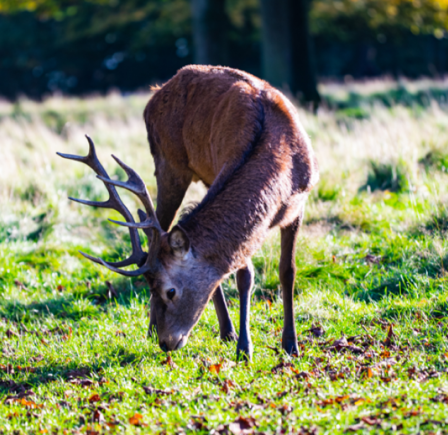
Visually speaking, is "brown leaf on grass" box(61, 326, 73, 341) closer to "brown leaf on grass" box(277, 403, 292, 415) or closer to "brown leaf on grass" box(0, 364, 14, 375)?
"brown leaf on grass" box(0, 364, 14, 375)

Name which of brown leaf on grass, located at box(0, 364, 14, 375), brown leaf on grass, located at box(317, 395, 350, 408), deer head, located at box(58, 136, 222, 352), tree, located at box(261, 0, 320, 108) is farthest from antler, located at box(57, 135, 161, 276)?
tree, located at box(261, 0, 320, 108)

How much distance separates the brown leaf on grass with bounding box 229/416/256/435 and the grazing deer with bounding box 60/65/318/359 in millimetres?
932

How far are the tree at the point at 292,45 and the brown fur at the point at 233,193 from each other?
9.60 meters

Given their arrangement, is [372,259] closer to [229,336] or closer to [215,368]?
[229,336]

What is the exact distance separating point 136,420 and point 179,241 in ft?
3.75

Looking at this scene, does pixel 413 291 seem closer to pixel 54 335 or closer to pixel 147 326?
pixel 147 326

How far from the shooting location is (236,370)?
4.05m

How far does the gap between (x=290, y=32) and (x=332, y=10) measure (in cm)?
974

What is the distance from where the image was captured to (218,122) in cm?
489

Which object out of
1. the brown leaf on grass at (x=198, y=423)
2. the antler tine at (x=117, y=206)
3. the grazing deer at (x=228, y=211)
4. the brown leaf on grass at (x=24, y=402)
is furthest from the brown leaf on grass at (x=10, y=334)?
the brown leaf on grass at (x=198, y=423)

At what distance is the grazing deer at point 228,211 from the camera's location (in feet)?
13.1

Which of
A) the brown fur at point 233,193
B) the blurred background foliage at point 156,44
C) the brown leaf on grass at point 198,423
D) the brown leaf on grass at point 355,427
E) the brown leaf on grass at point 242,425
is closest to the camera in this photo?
the brown leaf on grass at point 355,427

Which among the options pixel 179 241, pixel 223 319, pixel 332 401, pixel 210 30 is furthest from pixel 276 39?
pixel 332 401

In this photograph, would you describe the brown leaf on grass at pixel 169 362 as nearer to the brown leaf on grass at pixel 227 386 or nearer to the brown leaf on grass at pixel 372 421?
the brown leaf on grass at pixel 227 386
